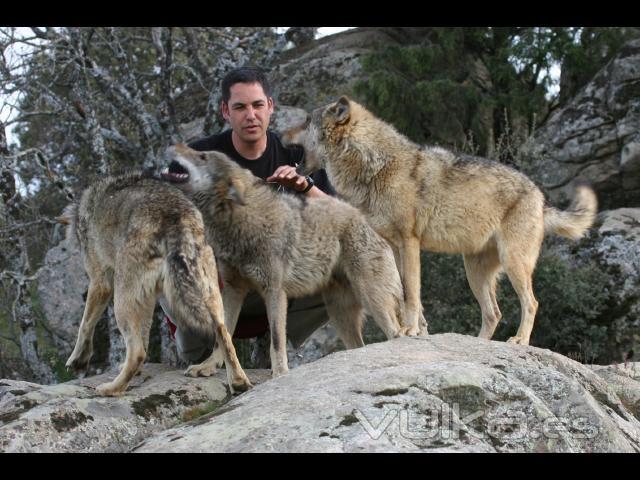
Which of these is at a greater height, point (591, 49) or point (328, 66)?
point (328, 66)

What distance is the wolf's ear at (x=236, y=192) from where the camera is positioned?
6.00m

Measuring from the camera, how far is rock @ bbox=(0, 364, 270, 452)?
4.66 m

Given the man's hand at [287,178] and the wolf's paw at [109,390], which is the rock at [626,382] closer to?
the man's hand at [287,178]

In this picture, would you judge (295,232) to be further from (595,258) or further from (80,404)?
(595,258)

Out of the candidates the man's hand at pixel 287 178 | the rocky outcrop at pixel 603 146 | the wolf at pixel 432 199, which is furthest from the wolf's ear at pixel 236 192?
the rocky outcrop at pixel 603 146

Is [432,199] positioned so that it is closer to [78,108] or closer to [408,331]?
[408,331]

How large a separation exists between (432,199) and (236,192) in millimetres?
1824

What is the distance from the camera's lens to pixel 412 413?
3.87 m

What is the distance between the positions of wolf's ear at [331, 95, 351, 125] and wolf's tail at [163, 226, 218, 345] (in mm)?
2286

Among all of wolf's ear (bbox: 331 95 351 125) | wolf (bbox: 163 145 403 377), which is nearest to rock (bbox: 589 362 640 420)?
wolf (bbox: 163 145 403 377)

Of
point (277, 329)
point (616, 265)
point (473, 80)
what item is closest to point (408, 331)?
point (277, 329)

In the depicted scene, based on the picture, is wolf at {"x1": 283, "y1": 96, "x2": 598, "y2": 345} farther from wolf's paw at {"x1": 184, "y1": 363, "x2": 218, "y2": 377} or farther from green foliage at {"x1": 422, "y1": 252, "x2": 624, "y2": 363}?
green foliage at {"x1": 422, "y1": 252, "x2": 624, "y2": 363}

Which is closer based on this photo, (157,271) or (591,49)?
(157,271)

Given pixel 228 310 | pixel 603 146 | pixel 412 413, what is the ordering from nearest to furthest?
pixel 412 413 < pixel 228 310 < pixel 603 146
